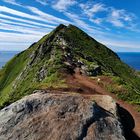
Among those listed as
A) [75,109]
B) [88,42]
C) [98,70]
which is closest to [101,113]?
[75,109]

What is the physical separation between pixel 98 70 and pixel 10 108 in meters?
37.5

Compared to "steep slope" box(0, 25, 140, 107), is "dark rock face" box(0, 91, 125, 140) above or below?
above

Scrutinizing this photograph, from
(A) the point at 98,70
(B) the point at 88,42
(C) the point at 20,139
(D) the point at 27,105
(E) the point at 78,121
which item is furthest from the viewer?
(B) the point at 88,42

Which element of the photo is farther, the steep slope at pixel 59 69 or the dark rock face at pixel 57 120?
the steep slope at pixel 59 69

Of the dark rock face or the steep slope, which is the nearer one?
the dark rock face

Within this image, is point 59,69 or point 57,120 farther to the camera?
point 59,69

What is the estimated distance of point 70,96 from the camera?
31312 mm

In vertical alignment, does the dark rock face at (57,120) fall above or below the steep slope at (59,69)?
above

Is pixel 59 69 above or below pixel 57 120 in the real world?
below

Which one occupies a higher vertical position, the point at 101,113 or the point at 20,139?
the point at 101,113

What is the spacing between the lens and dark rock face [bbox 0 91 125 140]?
26.5m

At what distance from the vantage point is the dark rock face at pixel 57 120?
2655cm

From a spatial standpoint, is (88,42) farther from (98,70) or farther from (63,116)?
(63,116)

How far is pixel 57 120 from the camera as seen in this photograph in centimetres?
2788
